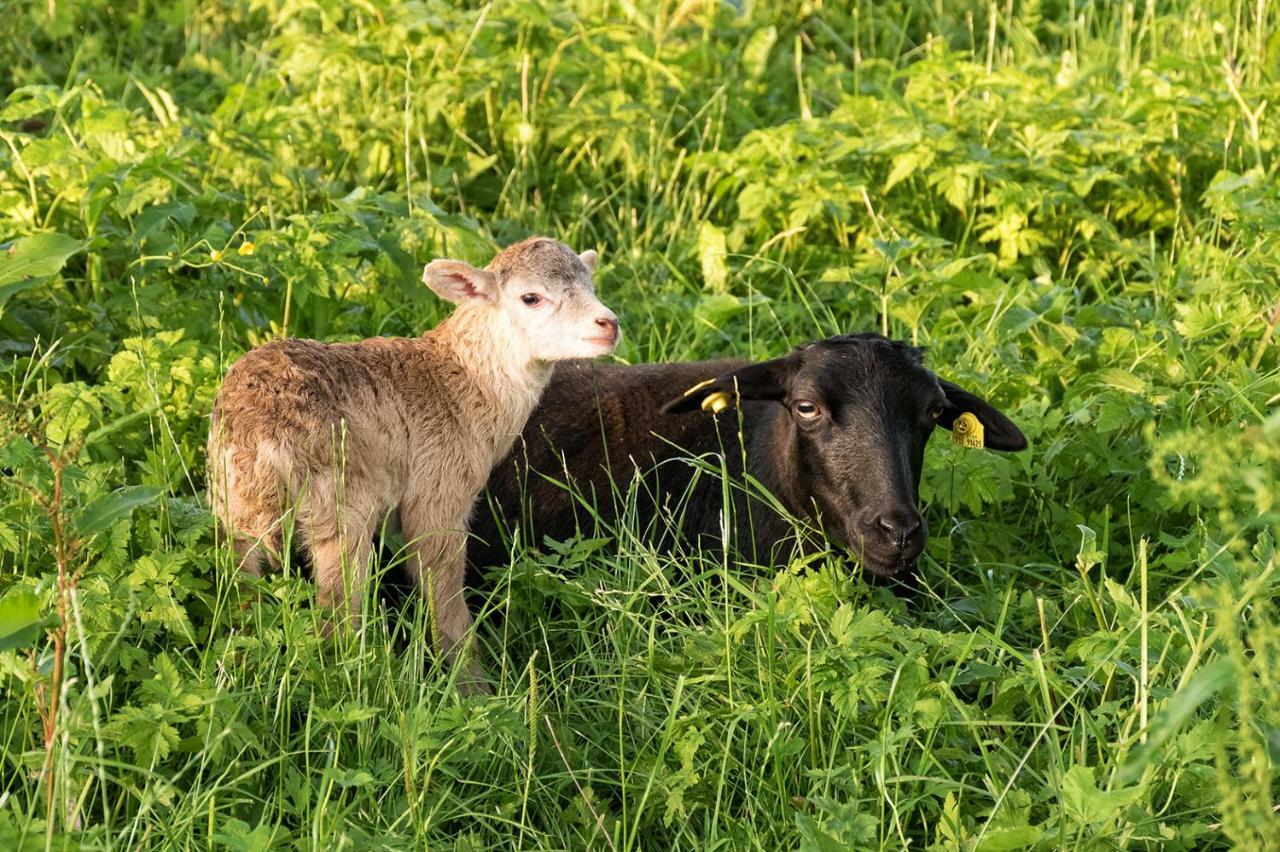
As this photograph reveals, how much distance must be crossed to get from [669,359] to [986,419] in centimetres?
196

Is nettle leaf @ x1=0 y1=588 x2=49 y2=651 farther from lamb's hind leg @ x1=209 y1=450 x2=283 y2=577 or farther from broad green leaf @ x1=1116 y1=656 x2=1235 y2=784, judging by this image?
broad green leaf @ x1=1116 y1=656 x2=1235 y2=784

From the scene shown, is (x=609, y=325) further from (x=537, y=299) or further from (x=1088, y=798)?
(x=1088, y=798)

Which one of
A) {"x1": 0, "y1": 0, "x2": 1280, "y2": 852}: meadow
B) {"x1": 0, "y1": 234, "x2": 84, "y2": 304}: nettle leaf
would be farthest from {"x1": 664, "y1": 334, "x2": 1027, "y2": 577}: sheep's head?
{"x1": 0, "y1": 234, "x2": 84, "y2": 304}: nettle leaf

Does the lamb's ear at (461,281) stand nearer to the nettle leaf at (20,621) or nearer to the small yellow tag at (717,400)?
the small yellow tag at (717,400)

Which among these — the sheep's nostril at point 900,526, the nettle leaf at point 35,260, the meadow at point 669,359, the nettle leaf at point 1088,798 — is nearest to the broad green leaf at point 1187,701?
the meadow at point 669,359

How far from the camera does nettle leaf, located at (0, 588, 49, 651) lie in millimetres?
3535

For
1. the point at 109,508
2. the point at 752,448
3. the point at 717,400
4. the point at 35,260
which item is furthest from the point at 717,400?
the point at 109,508

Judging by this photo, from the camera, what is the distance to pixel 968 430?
5.75 m

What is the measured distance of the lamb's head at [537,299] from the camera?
5438 mm

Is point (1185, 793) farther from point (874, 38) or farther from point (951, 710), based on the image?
point (874, 38)

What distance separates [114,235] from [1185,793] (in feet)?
15.6

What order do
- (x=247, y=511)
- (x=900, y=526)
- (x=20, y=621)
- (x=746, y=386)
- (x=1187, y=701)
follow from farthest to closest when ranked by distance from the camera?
1. (x=746, y=386)
2. (x=900, y=526)
3. (x=247, y=511)
4. (x=20, y=621)
5. (x=1187, y=701)

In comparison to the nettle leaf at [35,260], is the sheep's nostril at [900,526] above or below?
below

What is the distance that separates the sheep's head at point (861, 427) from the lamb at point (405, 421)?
665mm
